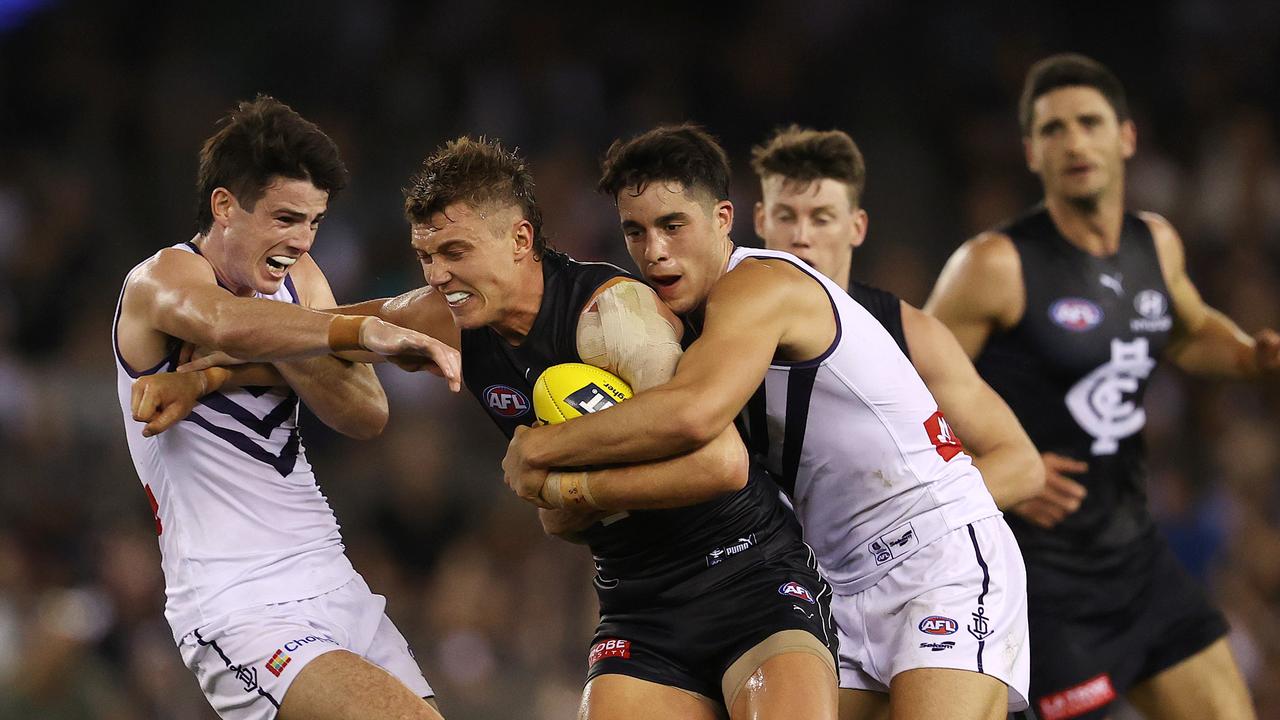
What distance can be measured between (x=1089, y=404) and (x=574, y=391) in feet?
9.18

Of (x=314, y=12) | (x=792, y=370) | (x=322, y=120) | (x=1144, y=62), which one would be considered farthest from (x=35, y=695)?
(x=1144, y=62)

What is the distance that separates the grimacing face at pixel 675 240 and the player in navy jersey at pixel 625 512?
231mm

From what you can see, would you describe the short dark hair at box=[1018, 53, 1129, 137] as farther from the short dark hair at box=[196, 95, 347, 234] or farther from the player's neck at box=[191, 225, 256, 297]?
the player's neck at box=[191, 225, 256, 297]

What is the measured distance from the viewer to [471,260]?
14.2 ft

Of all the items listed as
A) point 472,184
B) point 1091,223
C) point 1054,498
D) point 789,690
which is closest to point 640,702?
point 789,690

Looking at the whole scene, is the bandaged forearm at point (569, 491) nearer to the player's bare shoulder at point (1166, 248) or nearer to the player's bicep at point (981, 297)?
the player's bicep at point (981, 297)

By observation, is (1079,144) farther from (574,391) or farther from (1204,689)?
(574,391)

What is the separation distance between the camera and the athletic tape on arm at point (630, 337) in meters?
4.17

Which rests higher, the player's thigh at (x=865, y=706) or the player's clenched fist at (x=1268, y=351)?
the player's clenched fist at (x=1268, y=351)

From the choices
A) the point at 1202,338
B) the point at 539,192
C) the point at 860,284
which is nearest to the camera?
the point at 860,284

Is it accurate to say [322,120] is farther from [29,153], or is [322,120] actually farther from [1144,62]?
[1144,62]

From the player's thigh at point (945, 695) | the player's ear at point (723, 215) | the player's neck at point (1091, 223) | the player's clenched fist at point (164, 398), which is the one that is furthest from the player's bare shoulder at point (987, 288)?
the player's clenched fist at point (164, 398)

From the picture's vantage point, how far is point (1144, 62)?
12.8 metres

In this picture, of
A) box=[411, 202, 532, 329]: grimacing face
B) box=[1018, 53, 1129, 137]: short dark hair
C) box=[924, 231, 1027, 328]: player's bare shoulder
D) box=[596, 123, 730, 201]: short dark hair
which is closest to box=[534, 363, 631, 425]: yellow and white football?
box=[411, 202, 532, 329]: grimacing face
